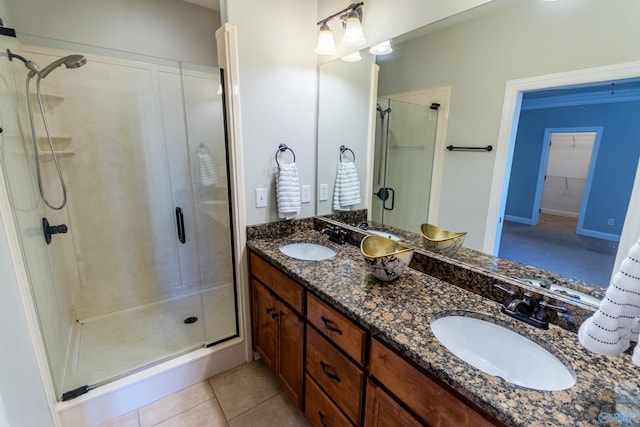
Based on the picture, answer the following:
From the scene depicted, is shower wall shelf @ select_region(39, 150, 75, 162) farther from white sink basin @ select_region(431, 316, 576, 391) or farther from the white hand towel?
white sink basin @ select_region(431, 316, 576, 391)

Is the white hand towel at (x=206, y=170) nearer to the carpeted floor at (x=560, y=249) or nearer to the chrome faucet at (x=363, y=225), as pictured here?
the chrome faucet at (x=363, y=225)

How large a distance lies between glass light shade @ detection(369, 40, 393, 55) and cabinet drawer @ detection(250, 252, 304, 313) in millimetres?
1337

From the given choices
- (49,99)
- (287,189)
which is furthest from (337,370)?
(49,99)

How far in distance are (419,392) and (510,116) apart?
1089 millimetres

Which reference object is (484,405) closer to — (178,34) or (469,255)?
(469,255)

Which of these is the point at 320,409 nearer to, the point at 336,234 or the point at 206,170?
the point at 336,234

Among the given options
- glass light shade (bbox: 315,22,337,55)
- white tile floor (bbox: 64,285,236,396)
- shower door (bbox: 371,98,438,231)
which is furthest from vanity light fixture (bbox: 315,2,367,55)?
white tile floor (bbox: 64,285,236,396)

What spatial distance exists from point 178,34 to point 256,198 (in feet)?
5.34

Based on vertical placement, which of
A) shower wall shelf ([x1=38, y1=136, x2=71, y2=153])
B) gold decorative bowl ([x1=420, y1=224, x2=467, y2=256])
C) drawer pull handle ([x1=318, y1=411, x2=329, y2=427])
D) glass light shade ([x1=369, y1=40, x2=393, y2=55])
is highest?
glass light shade ([x1=369, y1=40, x2=393, y2=55])

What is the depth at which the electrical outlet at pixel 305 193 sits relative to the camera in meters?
2.08

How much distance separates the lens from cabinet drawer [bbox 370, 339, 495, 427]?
776mm

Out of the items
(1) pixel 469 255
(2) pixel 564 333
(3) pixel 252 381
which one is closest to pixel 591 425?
(2) pixel 564 333

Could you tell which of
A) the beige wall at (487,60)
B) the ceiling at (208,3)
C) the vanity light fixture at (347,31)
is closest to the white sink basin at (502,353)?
the beige wall at (487,60)

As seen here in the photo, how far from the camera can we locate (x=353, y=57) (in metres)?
1.81
